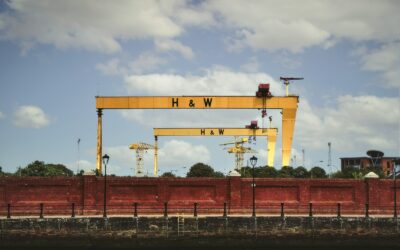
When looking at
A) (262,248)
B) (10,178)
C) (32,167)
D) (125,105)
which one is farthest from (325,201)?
(32,167)

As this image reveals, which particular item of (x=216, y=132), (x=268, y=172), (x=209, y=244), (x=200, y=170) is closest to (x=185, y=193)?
(x=209, y=244)

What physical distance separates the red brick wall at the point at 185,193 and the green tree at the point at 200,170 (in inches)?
1612

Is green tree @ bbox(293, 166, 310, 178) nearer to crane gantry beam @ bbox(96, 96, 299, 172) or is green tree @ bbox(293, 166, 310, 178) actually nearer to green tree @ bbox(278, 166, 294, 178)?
green tree @ bbox(278, 166, 294, 178)

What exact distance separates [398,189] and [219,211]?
11.0m

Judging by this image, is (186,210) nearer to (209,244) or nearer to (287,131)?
(209,244)

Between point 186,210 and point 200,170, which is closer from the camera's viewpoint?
point 186,210

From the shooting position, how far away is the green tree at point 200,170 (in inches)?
2867

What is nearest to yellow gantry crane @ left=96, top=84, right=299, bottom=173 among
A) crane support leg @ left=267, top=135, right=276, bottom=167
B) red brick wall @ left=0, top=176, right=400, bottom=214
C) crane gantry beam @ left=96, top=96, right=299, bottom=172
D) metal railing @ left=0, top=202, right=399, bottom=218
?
crane gantry beam @ left=96, top=96, right=299, bottom=172

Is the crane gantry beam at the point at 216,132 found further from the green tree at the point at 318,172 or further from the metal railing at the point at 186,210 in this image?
the metal railing at the point at 186,210

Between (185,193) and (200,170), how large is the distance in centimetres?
4259

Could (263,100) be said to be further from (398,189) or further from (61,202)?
(61,202)

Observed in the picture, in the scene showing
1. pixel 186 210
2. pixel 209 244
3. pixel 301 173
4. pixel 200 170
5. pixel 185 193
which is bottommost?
pixel 209 244

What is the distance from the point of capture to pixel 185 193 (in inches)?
1227

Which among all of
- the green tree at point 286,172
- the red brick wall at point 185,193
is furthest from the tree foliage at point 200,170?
the red brick wall at point 185,193
